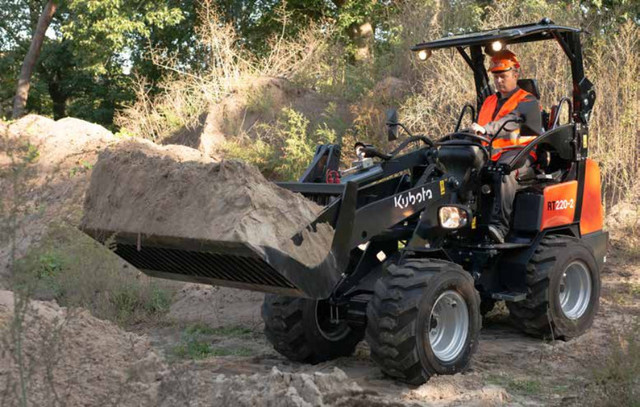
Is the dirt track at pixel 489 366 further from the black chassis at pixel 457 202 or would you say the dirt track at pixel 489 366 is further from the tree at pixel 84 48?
the tree at pixel 84 48

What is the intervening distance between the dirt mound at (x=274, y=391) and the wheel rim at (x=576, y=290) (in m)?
2.73

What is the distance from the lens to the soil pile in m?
5.24

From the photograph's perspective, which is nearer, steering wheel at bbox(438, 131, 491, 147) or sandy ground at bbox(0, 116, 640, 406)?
sandy ground at bbox(0, 116, 640, 406)

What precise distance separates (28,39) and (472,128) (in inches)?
1078

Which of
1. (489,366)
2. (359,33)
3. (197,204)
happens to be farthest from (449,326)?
(359,33)

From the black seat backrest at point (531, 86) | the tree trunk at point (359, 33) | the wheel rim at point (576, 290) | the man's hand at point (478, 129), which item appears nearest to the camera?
the man's hand at point (478, 129)

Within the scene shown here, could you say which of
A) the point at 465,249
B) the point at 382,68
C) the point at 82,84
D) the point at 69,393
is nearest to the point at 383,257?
the point at 465,249

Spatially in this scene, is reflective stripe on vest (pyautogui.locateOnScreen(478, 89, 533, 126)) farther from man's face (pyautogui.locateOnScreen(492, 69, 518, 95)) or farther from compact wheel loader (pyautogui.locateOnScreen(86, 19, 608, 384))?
compact wheel loader (pyautogui.locateOnScreen(86, 19, 608, 384))

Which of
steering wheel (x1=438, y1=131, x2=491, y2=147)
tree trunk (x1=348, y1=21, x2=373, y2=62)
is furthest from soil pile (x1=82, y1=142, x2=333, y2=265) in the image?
tree trunk (x1=348, y1=21, x2=373, y2=62)

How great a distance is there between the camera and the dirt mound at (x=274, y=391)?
186 inches

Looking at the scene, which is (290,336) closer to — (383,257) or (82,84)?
(383,257)

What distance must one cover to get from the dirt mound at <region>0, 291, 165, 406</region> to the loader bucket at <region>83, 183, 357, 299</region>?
23.2 inches

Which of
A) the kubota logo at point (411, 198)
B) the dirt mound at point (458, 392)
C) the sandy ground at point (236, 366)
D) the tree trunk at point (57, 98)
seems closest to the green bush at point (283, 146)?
the sandy ground at point (236, 366)

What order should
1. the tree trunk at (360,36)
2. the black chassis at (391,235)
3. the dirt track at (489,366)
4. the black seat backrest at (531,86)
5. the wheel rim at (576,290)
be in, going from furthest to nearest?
1. the tree trunk at (360,36)
2. the black seat backrest at (531,86)
3. the wheel rim at (576,290)
4. the dirt track at (489,366)
5. the black chassis at (391,235)
